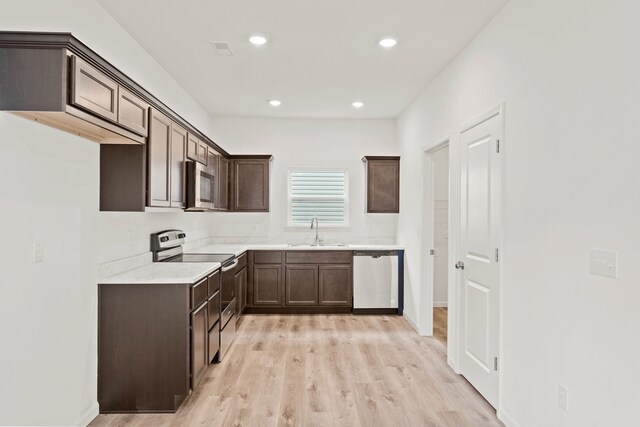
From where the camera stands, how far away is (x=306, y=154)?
19.7 ft

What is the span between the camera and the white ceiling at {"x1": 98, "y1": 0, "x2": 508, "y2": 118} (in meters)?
2.75

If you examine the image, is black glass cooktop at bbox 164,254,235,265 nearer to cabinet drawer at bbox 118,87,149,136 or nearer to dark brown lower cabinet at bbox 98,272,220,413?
dark brown lower cabinet at bbox 98,272,220,413

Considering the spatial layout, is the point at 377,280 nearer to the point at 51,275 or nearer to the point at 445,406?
the point at 445,406

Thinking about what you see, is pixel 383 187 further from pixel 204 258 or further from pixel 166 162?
pixel 166 162

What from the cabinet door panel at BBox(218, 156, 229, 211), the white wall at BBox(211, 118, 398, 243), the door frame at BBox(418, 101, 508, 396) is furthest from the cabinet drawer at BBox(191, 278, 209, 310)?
the white wall at BBox(211, 118, 398, 243)

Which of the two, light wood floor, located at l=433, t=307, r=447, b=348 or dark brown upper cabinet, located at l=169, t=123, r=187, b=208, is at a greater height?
dark brown upper cabinet, located at l=169, t=123, r=187, b=208

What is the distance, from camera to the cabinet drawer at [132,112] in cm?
233

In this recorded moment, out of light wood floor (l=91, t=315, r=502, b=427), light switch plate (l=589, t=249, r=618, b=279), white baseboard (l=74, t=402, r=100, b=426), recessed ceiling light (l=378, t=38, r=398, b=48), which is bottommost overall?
light wood floor (l=91, t=315, r=502, b=427)

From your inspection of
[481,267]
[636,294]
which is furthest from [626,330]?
[481,267]

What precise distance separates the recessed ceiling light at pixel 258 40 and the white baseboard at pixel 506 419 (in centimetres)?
325

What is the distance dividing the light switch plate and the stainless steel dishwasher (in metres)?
3.54

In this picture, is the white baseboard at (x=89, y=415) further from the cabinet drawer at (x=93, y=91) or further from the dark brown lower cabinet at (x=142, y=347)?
the cabinet drawer at (x=93, y=91)

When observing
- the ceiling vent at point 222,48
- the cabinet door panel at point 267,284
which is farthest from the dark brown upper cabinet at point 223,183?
the ceiling vent at point 222,48

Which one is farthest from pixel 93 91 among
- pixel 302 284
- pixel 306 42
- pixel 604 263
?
pixel 302 284
